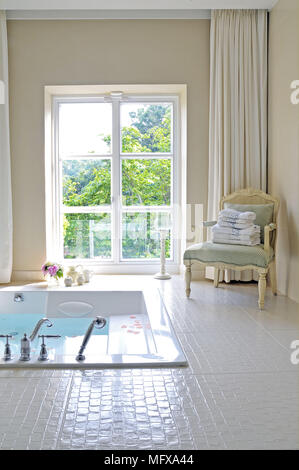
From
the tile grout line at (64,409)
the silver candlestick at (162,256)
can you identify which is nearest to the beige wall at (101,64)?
the silver candlestick at (162,256)

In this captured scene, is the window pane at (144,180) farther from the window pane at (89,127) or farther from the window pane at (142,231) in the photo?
the window pane at (89,127)

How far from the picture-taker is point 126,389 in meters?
2.11

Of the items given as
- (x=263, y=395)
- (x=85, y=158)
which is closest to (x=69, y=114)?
(x=85, y=158)

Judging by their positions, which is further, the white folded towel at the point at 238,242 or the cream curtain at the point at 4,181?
the cream curtain at the point at 4,181

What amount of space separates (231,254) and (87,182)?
2.12 m

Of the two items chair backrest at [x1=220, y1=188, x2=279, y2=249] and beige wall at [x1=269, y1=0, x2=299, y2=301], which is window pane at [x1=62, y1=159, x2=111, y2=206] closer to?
chair backrest at [x1=220, y1=188, x2=279, y2=249]

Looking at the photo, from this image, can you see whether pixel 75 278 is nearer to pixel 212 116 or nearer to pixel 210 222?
pixel 210 222

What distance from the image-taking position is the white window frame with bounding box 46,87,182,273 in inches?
201

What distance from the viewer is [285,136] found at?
411 cm

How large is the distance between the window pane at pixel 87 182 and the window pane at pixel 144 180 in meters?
0.20

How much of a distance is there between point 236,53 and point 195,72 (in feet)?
1.45

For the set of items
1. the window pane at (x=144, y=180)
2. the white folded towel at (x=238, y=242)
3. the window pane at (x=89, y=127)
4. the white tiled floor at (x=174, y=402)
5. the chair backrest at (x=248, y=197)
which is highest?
the window pane at (x=89, y=127)

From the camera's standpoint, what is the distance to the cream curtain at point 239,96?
4.51 metres

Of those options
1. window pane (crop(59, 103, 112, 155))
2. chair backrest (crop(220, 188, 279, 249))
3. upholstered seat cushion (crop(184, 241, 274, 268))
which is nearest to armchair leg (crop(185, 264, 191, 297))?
upholstered seat cushion (crop(184, 241, 274, 268))
